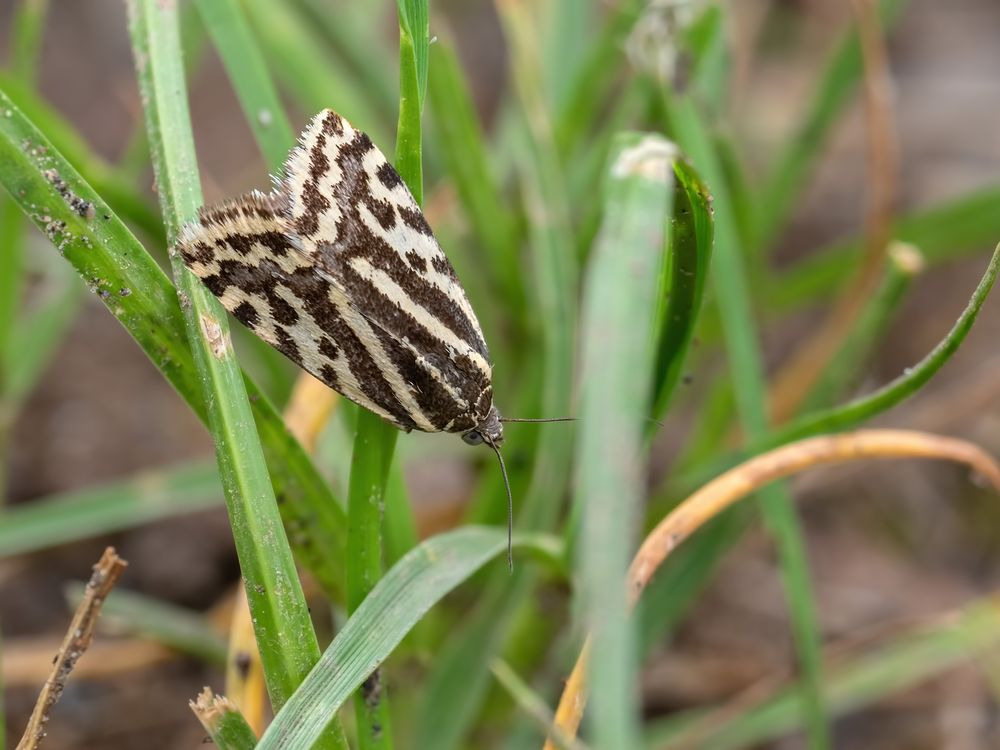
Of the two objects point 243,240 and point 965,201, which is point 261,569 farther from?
point 965,201

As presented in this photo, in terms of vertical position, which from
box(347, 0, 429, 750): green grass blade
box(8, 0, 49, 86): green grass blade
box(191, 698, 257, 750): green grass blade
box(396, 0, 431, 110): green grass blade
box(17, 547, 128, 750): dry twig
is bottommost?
box(191, 698, 257, 750): green grass blade

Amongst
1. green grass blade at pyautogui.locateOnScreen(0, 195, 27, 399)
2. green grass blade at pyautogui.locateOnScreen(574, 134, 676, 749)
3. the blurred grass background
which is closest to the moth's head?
the blurred grass background

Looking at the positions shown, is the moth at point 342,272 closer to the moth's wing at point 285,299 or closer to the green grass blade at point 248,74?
the moth's wing at point 285,299

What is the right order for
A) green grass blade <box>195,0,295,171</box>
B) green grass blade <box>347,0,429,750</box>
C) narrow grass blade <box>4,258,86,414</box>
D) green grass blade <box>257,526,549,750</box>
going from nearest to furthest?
green grass blade <box>257,526,549,750</box>, green grass blade <box>347,0,429,750</box>, green grass blade <box>195,0,295,171</box>, narrow grass blade <box>4,258,86,414</box>

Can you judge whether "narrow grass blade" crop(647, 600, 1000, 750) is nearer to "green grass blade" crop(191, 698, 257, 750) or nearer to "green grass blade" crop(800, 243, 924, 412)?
"green grass blade" crop(800, 243, 924, 412)

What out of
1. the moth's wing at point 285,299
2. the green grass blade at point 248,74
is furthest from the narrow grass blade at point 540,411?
the green grass blade at point 248,74

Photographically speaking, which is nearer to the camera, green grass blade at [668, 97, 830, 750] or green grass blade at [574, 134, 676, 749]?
green grass blade at [574, 134, 676, 749]

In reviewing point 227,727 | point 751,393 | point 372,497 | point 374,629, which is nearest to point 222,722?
point 227,727
